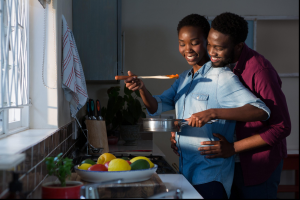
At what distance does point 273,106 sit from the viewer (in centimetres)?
126

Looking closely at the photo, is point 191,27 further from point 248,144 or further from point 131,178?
point 131,178

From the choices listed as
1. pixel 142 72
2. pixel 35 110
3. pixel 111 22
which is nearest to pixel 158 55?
pixel 142 72

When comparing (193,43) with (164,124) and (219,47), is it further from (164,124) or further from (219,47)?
(164,124)

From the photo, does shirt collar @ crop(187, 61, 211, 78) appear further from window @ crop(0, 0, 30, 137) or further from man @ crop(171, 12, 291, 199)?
window @ crop(0, 0, 30, 137)

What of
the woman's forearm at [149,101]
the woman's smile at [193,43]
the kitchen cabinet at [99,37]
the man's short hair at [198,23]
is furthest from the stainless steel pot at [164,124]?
the kitchen cabinet at [99,37]

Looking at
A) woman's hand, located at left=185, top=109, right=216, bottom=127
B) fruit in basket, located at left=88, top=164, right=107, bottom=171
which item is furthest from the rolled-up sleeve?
fruit in basket, located at left=88, top=164, right=107, bottom=171

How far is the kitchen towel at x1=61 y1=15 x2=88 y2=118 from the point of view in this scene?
63.6 inches

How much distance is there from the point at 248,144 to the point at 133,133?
1232 millimetres

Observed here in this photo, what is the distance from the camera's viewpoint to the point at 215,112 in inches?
47.6

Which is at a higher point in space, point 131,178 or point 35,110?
point 35,110

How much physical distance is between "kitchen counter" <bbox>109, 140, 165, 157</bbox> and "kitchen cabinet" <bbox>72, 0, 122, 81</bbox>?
514mm

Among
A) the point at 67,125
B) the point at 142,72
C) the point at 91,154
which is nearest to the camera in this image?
the point at 67,125

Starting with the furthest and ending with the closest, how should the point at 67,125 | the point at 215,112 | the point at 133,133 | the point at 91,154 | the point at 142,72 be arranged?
the point at 142,72, the point at 133,133, the point at 91,154, the point at 67,125, the point at 215,112

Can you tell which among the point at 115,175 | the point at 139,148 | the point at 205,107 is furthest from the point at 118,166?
the point at 139,148
